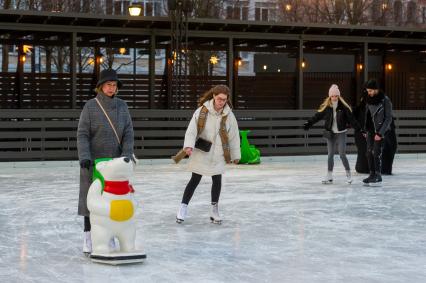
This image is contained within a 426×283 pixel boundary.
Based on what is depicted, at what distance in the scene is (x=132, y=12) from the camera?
20.6m

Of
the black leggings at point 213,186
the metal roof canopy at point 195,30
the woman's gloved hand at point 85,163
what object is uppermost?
the metal roof canopy at point 195,30

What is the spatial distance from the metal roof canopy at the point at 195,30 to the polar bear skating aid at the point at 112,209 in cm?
1261

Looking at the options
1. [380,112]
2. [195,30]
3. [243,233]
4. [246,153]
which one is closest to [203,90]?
[195,30]

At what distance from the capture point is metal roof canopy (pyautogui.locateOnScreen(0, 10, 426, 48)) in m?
19.6

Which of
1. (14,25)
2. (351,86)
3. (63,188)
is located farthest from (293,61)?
(63,188)

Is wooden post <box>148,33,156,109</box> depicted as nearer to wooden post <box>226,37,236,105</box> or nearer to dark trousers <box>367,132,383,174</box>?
wooden post <box>226,37,236,105</box>

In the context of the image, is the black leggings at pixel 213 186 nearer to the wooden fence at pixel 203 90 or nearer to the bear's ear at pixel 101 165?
the bear's ear at pixel 101 165

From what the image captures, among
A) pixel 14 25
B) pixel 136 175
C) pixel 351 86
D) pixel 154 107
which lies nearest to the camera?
pixel 136 175

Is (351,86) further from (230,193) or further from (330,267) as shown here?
(330,267)

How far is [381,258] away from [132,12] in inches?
563

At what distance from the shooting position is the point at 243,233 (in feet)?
28.8

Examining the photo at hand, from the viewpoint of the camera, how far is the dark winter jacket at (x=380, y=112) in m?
13.4

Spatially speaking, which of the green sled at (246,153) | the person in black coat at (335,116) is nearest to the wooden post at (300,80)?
the green sled at (246,153)

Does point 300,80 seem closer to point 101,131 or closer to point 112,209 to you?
point 101,131
